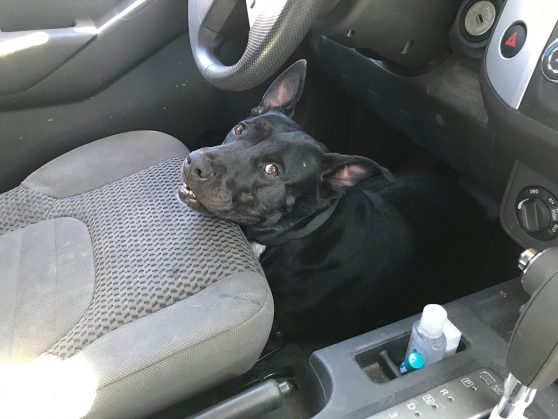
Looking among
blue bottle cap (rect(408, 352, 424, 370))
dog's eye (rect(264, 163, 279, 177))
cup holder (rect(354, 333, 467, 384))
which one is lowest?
cup holder (rect(354, 333, 467, 384))

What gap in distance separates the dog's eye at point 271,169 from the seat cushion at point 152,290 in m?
0.19

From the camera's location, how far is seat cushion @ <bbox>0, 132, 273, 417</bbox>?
3.29 ft

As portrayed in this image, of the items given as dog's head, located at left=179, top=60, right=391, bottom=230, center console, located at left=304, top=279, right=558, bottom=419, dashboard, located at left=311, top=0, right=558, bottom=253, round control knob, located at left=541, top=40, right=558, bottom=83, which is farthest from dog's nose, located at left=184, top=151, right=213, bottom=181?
round control knob, located at left=541, top=40, right=558, bottom=83

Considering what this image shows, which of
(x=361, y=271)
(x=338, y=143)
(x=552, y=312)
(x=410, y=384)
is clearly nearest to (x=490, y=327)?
(x=410, y=384)

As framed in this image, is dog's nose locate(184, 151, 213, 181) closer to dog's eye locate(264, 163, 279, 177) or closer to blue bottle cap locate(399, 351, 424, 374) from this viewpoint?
dog's eye locate(264, 163, 279, 177)

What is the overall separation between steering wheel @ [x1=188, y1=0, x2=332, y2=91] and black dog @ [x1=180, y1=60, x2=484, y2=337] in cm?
23

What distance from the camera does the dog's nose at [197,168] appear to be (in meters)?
1.31

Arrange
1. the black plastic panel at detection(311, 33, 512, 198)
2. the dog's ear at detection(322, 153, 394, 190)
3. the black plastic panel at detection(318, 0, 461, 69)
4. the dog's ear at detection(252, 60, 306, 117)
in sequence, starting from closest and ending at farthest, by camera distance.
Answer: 1. the black plastic panel at detection(318, 0, 461, 69)
2. the black plastic panel at detection(311, 33, 512, 198)
3. the dog's ear at detection(322, 153, 394, 190)
4. the dog's ear at detection(252, 60, 306, 117)

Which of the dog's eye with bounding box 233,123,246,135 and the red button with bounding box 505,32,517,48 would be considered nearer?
the red button with bounding box 505,32,517,48

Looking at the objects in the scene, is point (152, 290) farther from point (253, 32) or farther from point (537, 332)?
point (537, 332)

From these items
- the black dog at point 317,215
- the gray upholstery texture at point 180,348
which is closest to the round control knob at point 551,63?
the black dog at point 317,215

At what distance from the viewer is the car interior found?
93cm

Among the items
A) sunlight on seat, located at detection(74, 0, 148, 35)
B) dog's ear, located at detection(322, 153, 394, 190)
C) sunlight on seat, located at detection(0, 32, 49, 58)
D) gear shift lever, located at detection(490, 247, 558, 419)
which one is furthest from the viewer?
sunlight on seat, located at detection(74, 0, 148, 35)

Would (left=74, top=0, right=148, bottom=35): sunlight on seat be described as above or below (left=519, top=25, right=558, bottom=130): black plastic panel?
below
